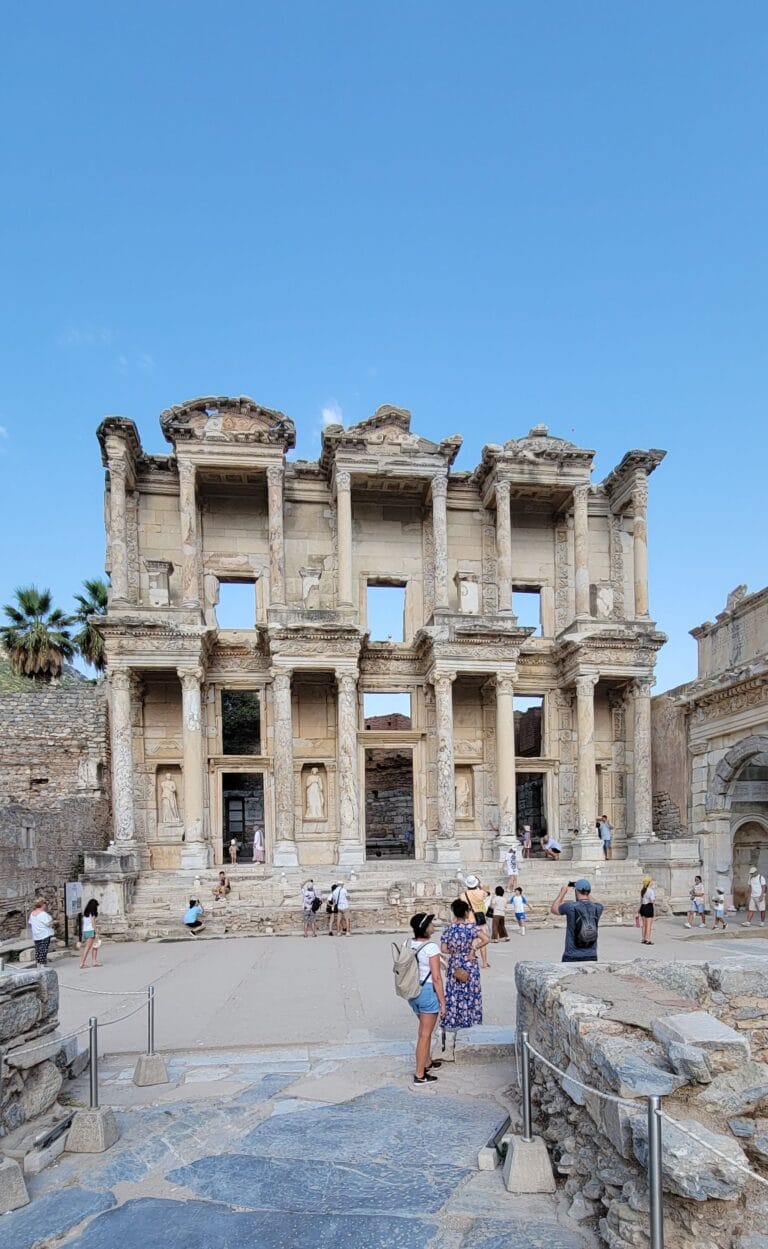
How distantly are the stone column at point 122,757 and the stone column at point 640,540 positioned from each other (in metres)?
14.8

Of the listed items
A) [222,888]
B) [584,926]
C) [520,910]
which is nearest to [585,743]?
[520,910]

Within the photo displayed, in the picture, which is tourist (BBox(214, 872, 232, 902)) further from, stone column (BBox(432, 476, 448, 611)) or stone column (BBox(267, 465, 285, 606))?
stone column (BBox(432, 476, 448, 611))

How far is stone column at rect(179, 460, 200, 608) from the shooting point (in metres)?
22.3

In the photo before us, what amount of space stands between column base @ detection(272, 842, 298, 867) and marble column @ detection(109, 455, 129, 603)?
7.78 metres

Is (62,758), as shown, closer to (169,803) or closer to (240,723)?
(169,803)

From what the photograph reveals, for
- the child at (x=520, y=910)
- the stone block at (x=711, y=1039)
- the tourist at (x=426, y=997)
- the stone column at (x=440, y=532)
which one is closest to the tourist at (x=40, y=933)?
the tourist at (x=426, y=997)

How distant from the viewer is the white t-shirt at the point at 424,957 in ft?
22.0

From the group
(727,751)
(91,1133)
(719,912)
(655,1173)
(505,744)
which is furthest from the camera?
(505,744)

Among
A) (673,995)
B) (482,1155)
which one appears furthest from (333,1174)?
(673,995)

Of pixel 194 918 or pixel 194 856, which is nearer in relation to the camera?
pixel 194 918

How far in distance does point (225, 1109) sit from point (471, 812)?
18262 millimetres

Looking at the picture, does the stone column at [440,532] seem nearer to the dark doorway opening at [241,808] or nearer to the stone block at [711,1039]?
the dark doorway opening at [241,808]

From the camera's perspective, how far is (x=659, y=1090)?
408 centimetres

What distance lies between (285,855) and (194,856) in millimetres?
2244
